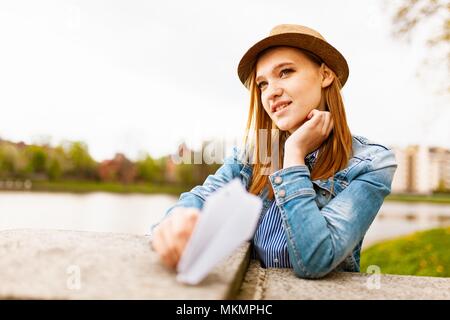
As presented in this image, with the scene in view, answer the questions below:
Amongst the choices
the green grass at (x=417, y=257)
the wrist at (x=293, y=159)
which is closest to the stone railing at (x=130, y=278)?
the wrist at (x=293, y=159)

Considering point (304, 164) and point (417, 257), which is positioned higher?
point (304, 164)

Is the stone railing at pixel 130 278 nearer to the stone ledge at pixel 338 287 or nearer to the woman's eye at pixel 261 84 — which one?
the stone ledge at pixel 338 287

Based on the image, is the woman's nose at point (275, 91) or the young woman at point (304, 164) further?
the woman's nose at point (275, 91)

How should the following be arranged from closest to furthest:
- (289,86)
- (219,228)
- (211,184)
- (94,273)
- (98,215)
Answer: (219,228)
(94,273)
(289,86)
(211,184)
(98,215)

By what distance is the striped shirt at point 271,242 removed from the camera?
6.01ft

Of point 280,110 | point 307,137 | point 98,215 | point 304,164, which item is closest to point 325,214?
point 304,164

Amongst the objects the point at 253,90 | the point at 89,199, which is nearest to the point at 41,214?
the point at 89,199

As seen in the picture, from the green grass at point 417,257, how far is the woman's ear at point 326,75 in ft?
15.3

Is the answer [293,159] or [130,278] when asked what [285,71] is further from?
[130,278]

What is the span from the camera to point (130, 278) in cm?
116

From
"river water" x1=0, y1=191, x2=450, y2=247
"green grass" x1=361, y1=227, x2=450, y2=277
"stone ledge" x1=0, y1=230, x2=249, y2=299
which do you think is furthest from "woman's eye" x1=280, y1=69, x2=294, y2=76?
"river water" x1=0, y1=191, x2=450, y2=247

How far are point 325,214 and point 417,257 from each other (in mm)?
6572

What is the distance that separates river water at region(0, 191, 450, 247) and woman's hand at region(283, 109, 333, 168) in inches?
759

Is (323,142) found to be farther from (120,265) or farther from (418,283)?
(120,265)
